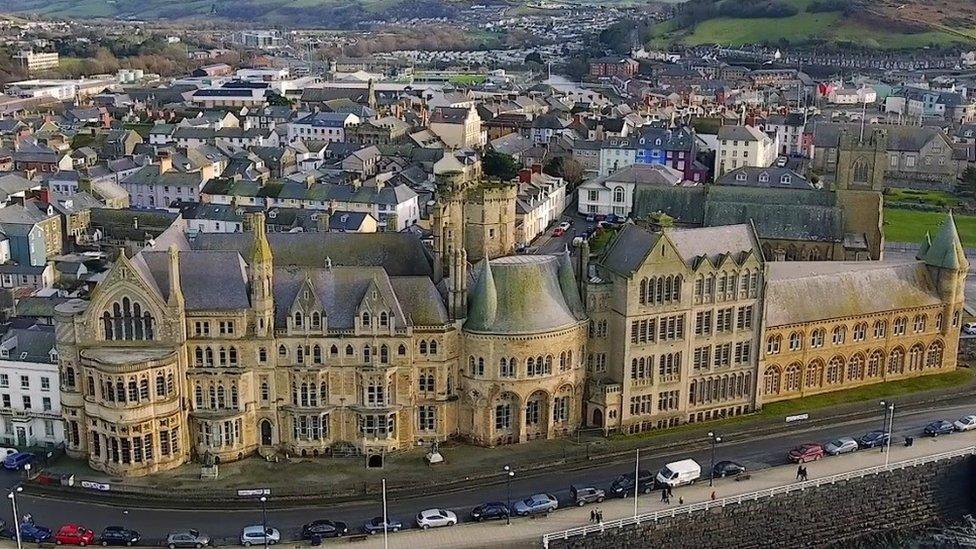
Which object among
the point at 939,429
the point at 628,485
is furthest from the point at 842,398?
the point at 628,485

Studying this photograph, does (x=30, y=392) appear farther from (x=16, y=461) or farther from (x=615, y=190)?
(x=615, y=190)

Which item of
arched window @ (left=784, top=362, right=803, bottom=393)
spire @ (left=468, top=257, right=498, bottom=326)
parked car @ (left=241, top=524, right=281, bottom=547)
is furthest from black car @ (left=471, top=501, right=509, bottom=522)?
arched window @ (left=784, top=362, right=803, bottom=393)

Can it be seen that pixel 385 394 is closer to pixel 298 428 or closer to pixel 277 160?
pixel 298 428

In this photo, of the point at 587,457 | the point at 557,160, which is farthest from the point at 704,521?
the point at 557,160

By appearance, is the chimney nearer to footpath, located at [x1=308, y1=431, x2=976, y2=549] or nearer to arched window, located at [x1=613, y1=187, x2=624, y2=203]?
arched window, located at [x1=613, y1=187, x2=624, y2=203]

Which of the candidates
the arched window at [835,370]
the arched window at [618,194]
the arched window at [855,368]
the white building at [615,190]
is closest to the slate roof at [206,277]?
the arched window at [835,370]

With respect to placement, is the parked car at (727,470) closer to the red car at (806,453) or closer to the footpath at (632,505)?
the footpath at (632,505)
